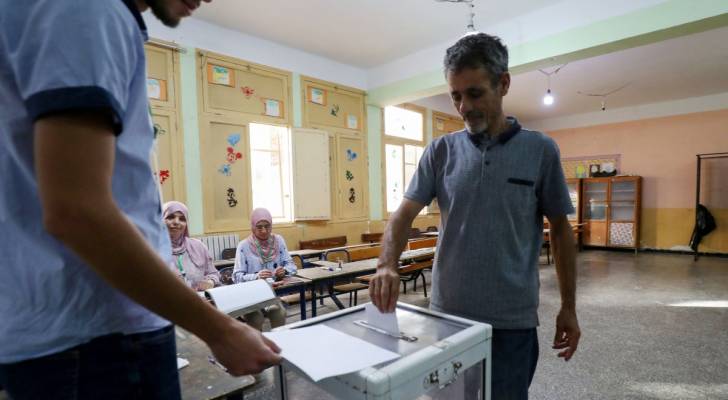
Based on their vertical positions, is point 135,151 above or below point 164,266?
above

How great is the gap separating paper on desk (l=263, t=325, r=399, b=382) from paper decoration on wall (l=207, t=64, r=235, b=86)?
14.9ft

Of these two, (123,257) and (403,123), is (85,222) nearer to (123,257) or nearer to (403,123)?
(123,257)

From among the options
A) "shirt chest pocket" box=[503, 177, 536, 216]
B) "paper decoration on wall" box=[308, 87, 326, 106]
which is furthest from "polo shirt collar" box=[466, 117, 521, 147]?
"paper decoration on wall" box=[308, 87, 326, 106]

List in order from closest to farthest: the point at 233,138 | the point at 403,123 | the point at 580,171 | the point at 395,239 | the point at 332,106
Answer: the point at 395,239 < the point at 233,138 < the point at 332,106 < the point at 403,123 < the point at 580,171

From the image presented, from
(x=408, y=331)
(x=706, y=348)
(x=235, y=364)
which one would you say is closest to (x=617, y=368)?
(x=706, y=348)

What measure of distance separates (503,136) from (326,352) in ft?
2.72

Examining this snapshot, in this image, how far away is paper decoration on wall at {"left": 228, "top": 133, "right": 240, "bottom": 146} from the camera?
4.77m

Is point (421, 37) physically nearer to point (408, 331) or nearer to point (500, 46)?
point (500, 46)

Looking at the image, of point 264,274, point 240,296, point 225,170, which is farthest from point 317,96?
point 240,296

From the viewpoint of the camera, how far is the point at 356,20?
4.54 metres

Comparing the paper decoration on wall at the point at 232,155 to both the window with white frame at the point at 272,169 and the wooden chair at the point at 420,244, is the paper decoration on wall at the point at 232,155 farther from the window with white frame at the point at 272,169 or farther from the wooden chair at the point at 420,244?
the wooden chair at the point at 420,244

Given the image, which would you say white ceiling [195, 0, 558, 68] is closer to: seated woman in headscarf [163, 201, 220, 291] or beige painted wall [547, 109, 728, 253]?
seated woman in headscarf [163, 201, 220, 291]

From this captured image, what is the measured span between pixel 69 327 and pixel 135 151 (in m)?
0.24

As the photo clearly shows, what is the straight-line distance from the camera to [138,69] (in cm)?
50
